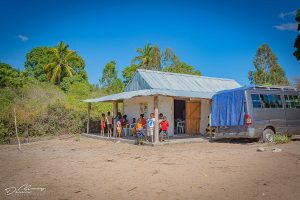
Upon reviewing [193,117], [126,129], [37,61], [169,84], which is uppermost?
[37,61]

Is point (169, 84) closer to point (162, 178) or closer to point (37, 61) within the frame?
point (162, 178)

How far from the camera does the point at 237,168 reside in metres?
7.02

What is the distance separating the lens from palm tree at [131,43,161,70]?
45.0 metres

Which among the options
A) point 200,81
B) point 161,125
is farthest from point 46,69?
point 161,125

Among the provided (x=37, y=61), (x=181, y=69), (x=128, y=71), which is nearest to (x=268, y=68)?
(x=181, y=69)

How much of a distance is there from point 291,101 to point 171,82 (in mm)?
7154

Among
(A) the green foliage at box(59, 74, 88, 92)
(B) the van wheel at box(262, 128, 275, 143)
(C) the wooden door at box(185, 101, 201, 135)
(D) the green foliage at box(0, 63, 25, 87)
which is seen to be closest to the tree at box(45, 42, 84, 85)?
(A) the green foliage at box(59, 74, 88, 92)

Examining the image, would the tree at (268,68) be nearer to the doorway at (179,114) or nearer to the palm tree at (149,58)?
the palm tree at (149,58)

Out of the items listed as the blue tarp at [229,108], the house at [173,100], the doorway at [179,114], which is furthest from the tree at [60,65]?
the blue tarp at [229,108]

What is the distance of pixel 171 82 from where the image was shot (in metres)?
17.9

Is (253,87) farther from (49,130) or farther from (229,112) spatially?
(49,130)

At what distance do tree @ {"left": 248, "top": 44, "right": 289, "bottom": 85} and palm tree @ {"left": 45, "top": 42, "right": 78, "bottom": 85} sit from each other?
28.8 meters

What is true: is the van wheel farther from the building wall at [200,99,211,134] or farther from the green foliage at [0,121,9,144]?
the green foliage at [0,121,9,144]

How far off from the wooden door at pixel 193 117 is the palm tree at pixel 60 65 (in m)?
29.9
